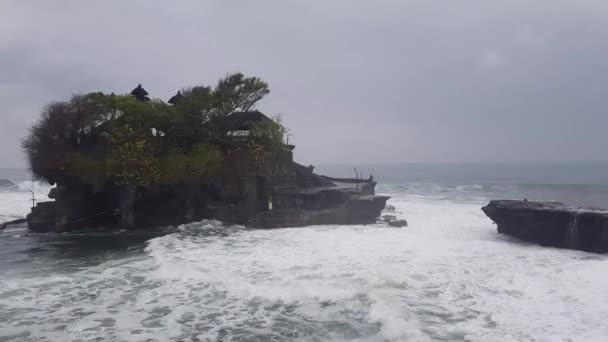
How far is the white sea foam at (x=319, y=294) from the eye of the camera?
10328 mm

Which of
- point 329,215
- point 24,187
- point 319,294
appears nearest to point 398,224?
point 329,215

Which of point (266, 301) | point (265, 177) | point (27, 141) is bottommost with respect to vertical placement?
point (266, 301)

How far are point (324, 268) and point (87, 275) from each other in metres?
9.35

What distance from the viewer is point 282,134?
31047 millimetres

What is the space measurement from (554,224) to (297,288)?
50.7 ft

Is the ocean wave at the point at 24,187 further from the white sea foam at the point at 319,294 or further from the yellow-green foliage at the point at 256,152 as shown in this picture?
the white sea foam at the point at 319,294

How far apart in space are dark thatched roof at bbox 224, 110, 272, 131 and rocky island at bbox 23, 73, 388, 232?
8 centimetres

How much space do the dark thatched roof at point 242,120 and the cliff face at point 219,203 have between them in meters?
2.82

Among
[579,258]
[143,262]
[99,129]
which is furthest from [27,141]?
[579,258]

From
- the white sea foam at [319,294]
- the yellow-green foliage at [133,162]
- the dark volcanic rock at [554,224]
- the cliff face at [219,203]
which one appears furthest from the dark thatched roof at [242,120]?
the dark volcanic rock at [554,224]

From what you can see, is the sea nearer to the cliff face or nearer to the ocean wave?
the cliff face

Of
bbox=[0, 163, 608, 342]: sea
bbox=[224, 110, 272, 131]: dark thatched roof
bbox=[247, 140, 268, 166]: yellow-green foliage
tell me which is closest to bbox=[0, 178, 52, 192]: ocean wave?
bbox=[224, 110, 272, 131]: dark thatched roof

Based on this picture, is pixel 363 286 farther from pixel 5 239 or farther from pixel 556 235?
pixel 5 239

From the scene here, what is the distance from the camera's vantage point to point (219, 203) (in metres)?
28.0
